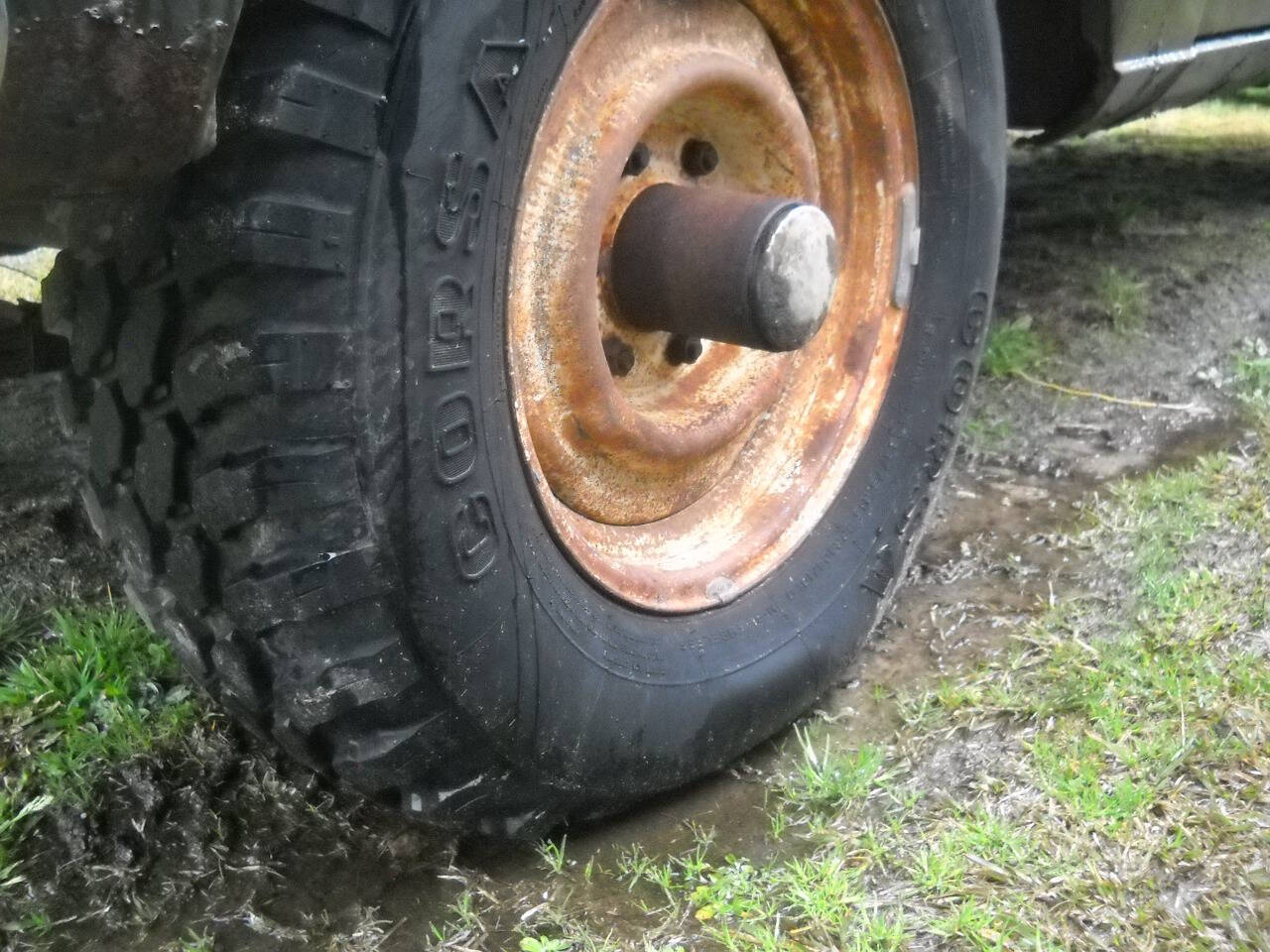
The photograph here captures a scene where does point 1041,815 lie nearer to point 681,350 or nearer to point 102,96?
point 681,350

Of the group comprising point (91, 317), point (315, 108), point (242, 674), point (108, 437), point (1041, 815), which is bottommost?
point (1041, 815)

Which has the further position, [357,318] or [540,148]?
[540,148]

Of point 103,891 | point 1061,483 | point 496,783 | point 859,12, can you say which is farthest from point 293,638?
point 1061,483

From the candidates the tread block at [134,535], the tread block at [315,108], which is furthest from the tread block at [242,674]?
the tread block at [315,108]

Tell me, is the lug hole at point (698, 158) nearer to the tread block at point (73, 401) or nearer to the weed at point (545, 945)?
the tread block at point (73, 401)

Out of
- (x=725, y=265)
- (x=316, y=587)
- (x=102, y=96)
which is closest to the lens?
(x=102, y=96)

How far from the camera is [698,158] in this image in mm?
1480

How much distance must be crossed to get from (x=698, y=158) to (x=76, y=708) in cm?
104

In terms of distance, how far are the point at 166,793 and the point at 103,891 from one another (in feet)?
0.46

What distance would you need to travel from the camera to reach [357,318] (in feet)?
3.11

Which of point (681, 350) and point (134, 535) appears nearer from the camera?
point (134, 535)

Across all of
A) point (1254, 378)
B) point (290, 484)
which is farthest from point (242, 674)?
point (1254, 378)

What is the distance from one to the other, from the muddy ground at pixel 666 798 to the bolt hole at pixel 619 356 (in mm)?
520

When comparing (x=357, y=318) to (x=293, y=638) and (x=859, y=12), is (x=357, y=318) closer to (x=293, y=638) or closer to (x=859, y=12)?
(x=293, y=638)
